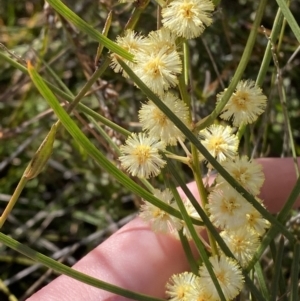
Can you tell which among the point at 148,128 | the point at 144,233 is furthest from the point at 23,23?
the point at 148,128

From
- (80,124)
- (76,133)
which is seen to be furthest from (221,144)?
(80,124)

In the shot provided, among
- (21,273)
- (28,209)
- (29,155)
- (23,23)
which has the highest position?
(23,23)

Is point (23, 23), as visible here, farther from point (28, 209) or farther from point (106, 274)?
point (106, 274)

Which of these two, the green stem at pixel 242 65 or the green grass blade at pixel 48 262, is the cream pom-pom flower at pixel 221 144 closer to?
the green stem at pixel 242 65

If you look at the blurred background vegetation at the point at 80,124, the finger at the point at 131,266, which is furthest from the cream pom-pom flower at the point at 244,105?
the blurred background vegetation at the point at 80,124

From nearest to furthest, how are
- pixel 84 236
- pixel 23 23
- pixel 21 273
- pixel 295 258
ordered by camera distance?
pixel 295 258, pixel 21 273, pixel 84 236, pixel 23 23

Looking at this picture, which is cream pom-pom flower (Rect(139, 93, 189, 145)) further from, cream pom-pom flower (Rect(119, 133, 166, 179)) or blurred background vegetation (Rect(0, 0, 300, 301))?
blurred background vegetation (Rect(0, 0, 300, 301))

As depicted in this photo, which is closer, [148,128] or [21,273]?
[148,128]

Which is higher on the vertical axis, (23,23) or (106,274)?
(23,23)

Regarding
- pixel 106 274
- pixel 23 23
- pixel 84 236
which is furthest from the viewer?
pixel 23 23
